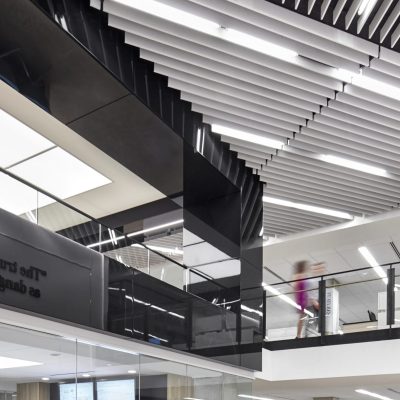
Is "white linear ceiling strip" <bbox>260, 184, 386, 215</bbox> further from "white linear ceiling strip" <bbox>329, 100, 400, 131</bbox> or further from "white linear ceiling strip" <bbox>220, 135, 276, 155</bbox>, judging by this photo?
"white linear ceiling strip" <bbox>329, 100, 400, 131</bbox>

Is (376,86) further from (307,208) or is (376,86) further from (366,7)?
(307,208)

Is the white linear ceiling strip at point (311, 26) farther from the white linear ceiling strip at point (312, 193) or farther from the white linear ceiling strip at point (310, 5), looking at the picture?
the white linear ceiling strip at point (312, 193)

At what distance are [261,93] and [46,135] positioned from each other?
9.79ft

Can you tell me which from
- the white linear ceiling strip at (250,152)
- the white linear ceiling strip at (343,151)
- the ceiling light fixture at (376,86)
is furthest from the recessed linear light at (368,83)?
the white linear ceiling strip at (250,152)

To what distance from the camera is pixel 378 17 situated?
18.4 ft

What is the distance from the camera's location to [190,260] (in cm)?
978

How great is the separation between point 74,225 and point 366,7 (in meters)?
3.41

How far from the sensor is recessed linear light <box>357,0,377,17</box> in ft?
17.7

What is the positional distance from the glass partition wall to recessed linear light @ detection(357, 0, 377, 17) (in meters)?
3.93

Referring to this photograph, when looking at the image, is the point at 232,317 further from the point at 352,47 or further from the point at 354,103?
the point at 352,47

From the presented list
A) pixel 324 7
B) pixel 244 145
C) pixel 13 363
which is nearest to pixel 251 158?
pixel 244 145

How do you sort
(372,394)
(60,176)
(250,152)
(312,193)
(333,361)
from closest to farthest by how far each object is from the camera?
(250,152), (60,176), (333,361), (312,193), (372,394)

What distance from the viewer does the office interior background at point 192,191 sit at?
5578mm

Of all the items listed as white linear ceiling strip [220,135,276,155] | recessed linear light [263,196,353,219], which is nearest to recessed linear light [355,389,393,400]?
recessed linear light [263,196,353,219]
